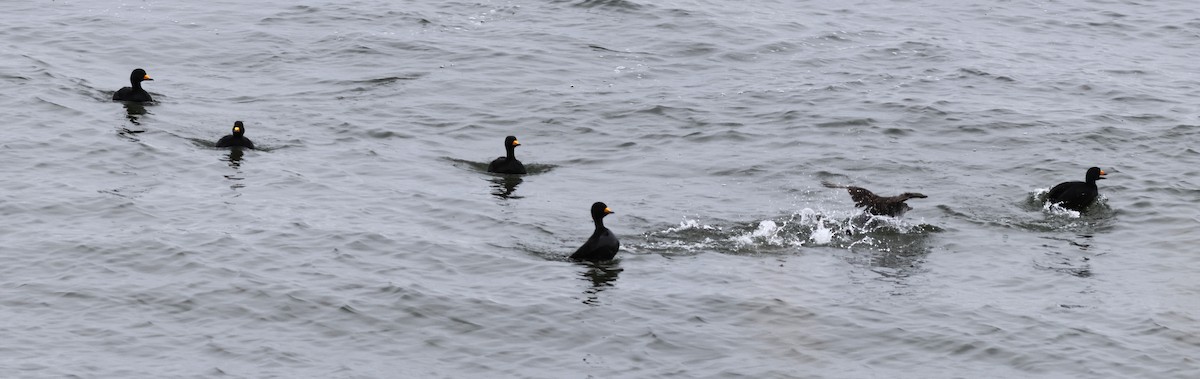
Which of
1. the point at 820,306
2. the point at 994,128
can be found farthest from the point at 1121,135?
the point at 820,306

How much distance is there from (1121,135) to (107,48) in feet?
66.5

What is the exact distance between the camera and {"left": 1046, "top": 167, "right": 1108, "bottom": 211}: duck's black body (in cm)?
2111

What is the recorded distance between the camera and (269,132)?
2489 centimetres

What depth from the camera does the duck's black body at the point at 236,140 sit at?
2309 cm

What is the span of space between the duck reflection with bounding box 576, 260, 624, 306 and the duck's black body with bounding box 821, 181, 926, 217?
12.4 feet

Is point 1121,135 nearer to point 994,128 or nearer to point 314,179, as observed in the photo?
point 994,128

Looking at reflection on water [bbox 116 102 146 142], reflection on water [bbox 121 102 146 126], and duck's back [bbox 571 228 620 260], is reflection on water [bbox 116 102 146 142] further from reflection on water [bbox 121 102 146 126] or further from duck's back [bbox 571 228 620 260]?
duck's back [bbox 571 228 620 260]

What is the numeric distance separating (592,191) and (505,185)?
1.32 metres

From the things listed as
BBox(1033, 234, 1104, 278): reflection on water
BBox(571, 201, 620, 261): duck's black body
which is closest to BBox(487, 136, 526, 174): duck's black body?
BBox(571, 201, 620, 261): duck's black body

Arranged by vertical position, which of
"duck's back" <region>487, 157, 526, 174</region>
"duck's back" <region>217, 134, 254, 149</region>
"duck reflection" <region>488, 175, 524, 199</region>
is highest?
"duck's back" <region>217, 134, 254, 149</region>

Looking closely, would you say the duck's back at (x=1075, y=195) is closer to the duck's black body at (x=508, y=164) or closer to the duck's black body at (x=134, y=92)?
the duck's black body at (x=508, y=164)

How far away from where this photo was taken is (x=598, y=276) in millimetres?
17578

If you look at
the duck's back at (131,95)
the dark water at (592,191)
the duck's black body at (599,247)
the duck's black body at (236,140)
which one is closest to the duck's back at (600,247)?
the duck's black body at (599,247)

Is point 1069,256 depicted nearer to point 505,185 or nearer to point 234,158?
point 505,185
